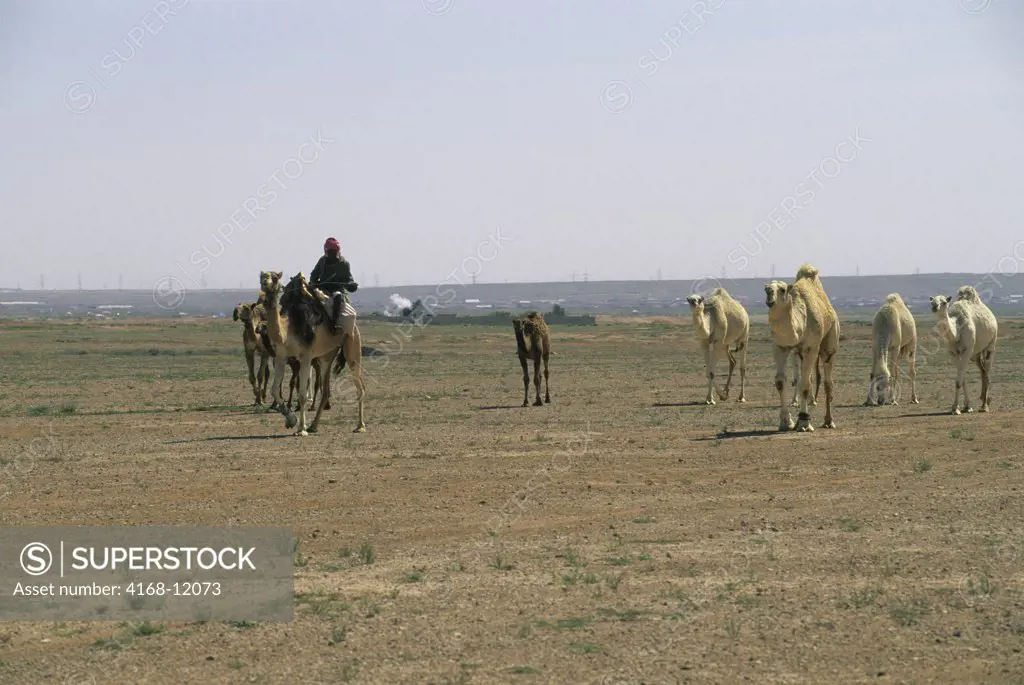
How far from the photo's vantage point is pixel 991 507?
1314cm

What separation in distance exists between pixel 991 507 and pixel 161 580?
7.79m

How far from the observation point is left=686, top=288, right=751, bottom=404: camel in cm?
2659

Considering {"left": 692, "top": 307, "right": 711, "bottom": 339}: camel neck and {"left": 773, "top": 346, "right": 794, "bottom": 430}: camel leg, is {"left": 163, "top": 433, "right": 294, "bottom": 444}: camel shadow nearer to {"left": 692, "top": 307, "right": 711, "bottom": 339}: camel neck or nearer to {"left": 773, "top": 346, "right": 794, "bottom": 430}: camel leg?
{"left": 773, "top": 346, "right": 794, "bottom": 430}: camel leg

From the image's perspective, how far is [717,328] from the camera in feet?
88.6

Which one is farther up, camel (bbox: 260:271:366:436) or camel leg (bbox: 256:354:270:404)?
camel (bbox: 260:271:366:436)

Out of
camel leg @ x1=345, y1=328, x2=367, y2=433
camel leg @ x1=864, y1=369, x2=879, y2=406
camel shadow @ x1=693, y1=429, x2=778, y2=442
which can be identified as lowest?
camel shadow @ x1=693, y1=429, x2=778, y2=442

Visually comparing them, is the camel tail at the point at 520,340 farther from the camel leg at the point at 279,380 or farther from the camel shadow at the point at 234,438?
the camel shadow at the point at 234,438

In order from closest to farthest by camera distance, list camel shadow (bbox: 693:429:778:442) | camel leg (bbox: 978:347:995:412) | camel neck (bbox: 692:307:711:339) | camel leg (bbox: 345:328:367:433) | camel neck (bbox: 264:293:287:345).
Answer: camel shadow (bbox: 693:429:778:442)
camel neck (bbox: 264:293:287:345)
camel leg (bbox: 345:328:367:433)
camel leg (bbox: 978:347:995:412)
camel neck (bbox: 692:307:711:339)

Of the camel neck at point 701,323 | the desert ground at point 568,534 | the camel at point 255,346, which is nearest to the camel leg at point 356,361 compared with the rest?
the desert ground at point 568,534

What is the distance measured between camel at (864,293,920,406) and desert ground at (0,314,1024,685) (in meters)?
0.70

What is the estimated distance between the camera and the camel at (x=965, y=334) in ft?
75.7

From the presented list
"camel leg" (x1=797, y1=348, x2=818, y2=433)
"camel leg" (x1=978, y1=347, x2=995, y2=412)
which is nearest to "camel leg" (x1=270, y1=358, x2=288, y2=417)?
"camel leg" (x1=797, y1=348, x2=818, y2=433)

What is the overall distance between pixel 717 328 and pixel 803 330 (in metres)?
7.69

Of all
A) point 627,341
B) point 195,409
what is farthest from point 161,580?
point 627,341
